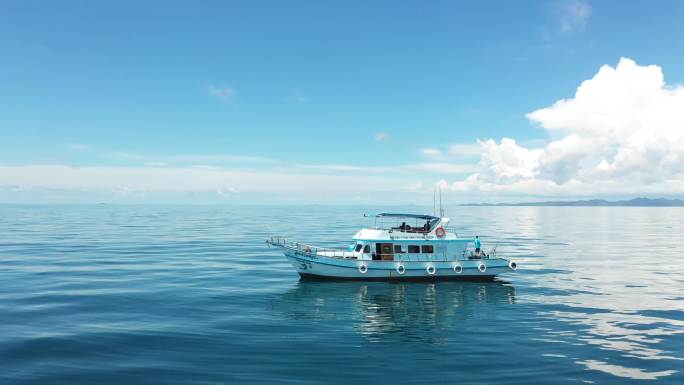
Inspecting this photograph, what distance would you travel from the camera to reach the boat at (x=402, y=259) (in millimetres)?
41188

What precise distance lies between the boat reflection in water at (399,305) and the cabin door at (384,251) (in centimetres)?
262

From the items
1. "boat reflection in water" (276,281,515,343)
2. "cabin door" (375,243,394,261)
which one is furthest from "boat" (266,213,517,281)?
"boat reflection in water" (276,281,515,343)

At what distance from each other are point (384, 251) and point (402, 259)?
2.01 m

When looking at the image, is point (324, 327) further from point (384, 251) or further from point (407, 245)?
point (407, 245)

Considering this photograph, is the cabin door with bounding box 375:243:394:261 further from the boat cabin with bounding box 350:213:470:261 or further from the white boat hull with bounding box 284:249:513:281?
the white boat hull with bounding box 284:249:513:281

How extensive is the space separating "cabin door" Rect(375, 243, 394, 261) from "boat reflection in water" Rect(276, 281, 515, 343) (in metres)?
2.62

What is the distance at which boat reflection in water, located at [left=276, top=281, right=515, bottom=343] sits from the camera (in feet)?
88.6

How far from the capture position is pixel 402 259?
41844 millimetres

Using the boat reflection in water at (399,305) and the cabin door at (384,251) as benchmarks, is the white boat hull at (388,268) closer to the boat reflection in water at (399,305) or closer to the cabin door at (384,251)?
the cabin door at (384,251)

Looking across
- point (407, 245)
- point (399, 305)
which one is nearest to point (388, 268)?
point (407, 245)

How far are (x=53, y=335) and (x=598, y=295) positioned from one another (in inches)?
1654

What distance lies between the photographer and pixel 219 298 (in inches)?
1316

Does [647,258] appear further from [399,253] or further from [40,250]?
[40,250]

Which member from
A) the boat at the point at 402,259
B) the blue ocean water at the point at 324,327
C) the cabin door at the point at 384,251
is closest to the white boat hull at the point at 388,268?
the boat at the point at 402,259
